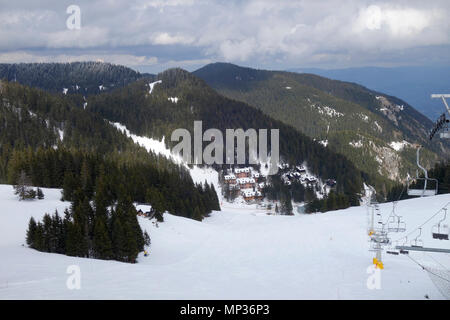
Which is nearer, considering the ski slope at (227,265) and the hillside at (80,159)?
the ski slope at (227,265)

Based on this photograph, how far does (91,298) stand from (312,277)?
14.0 meters

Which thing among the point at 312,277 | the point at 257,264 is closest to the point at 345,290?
the point at 312,277

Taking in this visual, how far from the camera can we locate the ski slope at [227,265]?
17.9m

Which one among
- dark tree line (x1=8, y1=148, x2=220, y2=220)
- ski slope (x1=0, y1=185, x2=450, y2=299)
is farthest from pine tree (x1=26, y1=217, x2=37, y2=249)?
dark tree line (x1=8, y1=148, x2=220, y2=220)

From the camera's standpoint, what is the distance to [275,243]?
36.0 m

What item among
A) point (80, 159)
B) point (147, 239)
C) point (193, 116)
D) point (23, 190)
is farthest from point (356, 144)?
point (23, 190)
